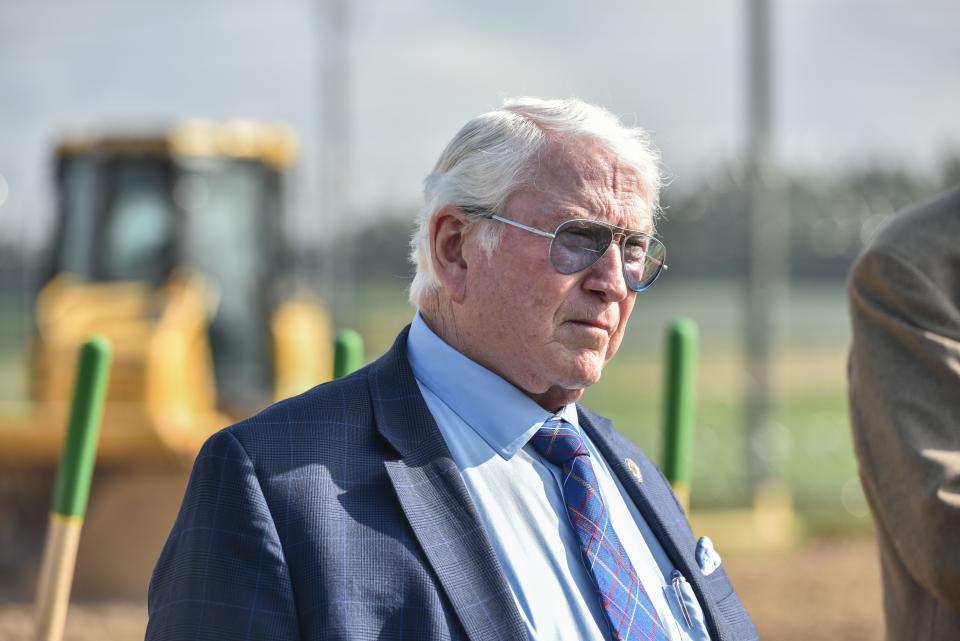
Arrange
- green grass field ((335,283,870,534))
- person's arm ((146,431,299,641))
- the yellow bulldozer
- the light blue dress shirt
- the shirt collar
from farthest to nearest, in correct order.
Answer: green grass field ((335,283,870,534)) → the yellow bulldozer → the shirt collar → the light blue dress shirt → person's arm ((146,431,299,641))

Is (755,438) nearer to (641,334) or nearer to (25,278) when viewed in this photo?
(641,334)

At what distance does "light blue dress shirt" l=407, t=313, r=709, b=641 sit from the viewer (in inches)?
80.5

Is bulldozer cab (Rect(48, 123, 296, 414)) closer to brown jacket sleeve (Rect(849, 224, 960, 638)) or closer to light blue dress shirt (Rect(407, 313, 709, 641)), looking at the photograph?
brown jacket sleeve (Rect(849, 224, 960, 638))

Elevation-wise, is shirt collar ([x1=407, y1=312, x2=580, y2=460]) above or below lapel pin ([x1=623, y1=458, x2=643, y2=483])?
above

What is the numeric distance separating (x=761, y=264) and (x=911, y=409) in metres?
8.44

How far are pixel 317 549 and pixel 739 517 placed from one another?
8.91 metres

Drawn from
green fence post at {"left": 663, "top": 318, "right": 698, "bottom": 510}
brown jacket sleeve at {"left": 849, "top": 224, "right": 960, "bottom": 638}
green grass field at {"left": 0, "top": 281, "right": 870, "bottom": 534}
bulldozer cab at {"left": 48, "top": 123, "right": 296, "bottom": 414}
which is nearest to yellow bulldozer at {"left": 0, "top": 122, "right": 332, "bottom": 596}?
bulldozer cab at {"left": 48, "top": 123, "right": 296, "bottom": 414}

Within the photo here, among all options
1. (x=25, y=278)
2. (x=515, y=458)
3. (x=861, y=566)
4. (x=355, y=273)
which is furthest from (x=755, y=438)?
(x=515, y=458)

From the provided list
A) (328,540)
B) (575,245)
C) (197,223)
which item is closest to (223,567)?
(328,540)

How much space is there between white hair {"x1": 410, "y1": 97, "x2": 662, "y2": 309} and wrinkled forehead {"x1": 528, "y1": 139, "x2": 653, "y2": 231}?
0.01 meters

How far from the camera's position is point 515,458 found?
2193 mm

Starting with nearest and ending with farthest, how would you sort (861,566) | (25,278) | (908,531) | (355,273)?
Result: (908,531), (861,566), (25,278), (355,273)

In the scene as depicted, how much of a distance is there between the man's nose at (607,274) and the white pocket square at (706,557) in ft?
1.71

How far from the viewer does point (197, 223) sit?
9.72 metres
